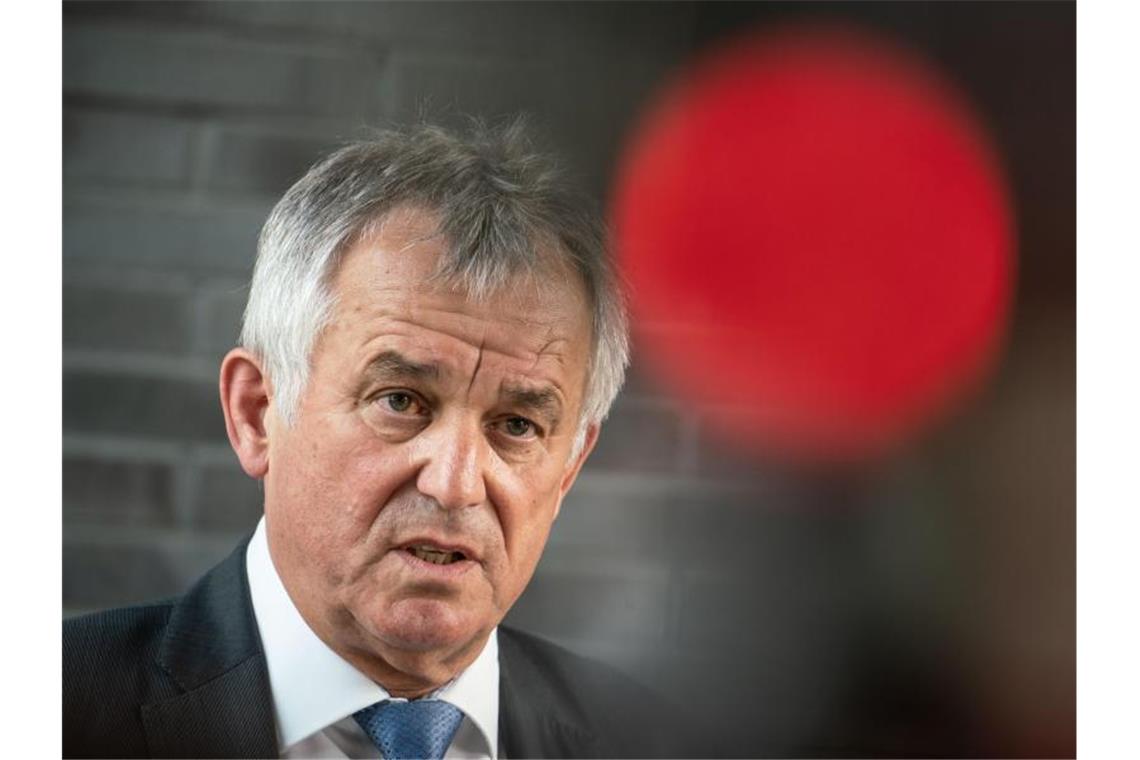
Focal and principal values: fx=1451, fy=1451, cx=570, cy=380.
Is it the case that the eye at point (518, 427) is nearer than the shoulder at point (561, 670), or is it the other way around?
the eye at point (518, 427)

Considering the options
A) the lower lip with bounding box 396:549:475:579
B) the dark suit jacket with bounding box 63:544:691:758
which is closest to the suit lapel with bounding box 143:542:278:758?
the dark suit jacket with bounding box 63:544:691:758

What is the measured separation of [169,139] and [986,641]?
1.29 metres

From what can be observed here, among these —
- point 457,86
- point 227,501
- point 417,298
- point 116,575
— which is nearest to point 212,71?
point 457,86

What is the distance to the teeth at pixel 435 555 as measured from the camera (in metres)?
1.78

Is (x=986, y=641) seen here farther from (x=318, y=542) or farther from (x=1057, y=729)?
(x=318, y=542)

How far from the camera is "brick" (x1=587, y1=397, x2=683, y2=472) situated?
74.9 inches

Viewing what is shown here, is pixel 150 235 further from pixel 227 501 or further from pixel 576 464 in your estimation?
pixel 576 464

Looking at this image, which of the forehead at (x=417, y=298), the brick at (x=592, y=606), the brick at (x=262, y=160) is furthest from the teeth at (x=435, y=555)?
the brick at (x=262, y=160)

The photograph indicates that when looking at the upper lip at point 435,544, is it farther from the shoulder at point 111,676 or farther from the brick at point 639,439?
the shoulder at point 111,676

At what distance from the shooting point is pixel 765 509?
1.94 meters

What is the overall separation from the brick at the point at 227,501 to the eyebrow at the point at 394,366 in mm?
232

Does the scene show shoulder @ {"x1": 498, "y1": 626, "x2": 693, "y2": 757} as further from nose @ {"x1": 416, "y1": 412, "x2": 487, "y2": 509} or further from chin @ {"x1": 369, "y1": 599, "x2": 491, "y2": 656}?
nose @ {"x1": 416, "y1": 412, "x2": 487, "y2": 509}

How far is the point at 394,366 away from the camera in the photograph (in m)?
1.77
